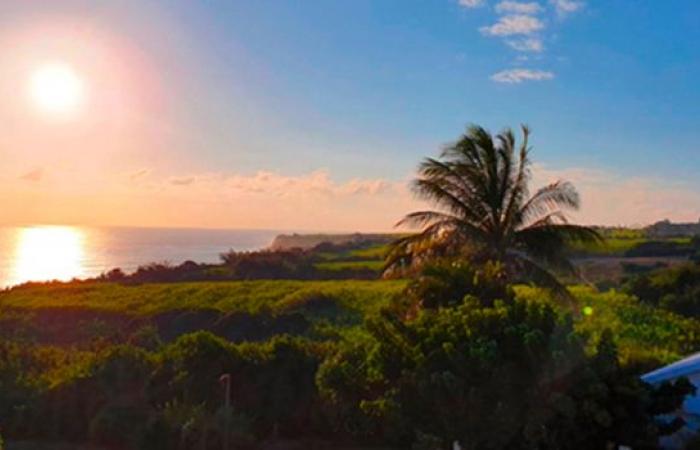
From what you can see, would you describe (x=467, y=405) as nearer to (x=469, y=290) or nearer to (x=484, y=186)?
(x=469, y=290)

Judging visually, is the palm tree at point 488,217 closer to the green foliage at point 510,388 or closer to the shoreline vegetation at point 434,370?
the shoreline vegetation at point 434,370

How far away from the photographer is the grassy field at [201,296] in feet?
122

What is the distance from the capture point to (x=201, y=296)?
4034 cm

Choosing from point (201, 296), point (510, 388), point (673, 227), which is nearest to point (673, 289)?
point (201, 296)

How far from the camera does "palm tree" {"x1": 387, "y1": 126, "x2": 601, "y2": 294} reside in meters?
19.4

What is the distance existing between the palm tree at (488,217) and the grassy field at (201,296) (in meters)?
14.9

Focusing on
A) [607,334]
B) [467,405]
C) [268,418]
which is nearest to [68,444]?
[268,418]

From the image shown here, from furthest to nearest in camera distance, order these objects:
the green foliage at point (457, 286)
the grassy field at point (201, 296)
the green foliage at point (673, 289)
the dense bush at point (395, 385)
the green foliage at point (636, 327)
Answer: the grassy field at point (201, 296) → the green foliage at point (673, 289) → the green foliage at point (636, 327) → the green foliage at point (457, 286) → the dense bush at point (395, 385)

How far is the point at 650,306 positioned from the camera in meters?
31.3

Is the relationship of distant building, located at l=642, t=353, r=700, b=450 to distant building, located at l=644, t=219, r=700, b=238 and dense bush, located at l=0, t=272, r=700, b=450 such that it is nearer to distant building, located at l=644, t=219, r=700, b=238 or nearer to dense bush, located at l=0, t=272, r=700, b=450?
dense bush, located at l=0, t=272, r=700, b=450

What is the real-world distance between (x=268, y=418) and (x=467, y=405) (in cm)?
583

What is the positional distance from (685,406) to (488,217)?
26.4 ft

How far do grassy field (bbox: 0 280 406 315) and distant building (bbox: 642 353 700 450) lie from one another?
829 inches

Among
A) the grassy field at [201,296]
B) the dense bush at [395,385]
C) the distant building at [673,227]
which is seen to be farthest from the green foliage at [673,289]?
the distant building at [673,227]
